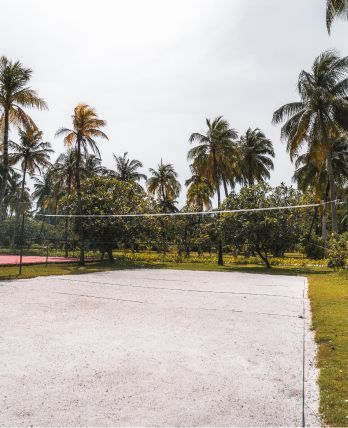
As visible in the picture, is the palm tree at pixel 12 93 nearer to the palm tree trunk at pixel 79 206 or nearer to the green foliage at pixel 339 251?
the palm tree trunk at pixel 79 206

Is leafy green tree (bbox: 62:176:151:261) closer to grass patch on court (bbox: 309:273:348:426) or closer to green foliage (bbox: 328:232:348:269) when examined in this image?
green foliage (bbox: 328:232:348:269)

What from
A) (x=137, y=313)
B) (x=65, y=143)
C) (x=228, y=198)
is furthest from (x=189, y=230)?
(x=137, y=313)

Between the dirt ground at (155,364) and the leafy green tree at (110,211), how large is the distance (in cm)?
1532

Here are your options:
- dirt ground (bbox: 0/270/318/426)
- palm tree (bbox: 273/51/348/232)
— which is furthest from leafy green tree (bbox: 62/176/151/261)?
dirt ground (bbox: 0/270/318/426)

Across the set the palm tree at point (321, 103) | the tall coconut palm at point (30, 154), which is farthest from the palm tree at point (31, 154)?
the palm tree at point (321, 103)

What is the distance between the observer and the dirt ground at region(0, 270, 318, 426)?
3.79 meters

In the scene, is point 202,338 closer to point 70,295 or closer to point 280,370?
point 280,370

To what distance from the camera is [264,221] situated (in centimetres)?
2333

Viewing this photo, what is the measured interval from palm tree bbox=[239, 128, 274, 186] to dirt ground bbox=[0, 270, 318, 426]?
2649 centimetres

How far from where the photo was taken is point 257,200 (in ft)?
83.8

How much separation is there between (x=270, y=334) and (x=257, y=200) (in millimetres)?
19235

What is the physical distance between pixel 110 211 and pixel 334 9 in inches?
694

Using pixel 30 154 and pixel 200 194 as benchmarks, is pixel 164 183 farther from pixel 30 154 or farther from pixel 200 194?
pixel 30 154

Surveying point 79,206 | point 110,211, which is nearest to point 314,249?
point 110,211
